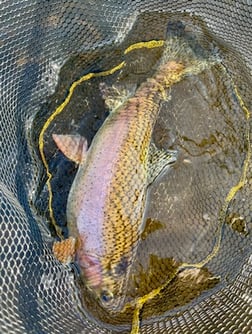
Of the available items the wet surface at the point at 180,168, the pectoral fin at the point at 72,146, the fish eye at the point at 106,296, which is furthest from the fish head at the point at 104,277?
the pectoral fin at the point at 72,146

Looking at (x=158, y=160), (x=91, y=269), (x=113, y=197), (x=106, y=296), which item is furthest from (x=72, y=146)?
(x=106, y=296)

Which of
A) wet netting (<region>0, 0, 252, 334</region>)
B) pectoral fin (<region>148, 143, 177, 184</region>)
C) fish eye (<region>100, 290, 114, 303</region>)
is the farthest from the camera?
pectoral fin (<region>148, 143, 177, 184</region>)

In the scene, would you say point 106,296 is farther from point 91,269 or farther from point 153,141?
point 153,141

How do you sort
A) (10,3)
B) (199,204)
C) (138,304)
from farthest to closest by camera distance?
1. (199,204)
2. (138,304)
3. (10,3)

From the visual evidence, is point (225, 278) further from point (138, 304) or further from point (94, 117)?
point (94, 117)

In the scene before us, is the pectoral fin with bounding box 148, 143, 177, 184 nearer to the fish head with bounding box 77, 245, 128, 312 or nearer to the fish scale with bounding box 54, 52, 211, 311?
the fish scale with bounding box 54, 52, 211, 311

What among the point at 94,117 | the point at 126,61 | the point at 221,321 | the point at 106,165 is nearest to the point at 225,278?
the point at 221,321

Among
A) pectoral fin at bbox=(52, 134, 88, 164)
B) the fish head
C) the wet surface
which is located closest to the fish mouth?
the fish head
